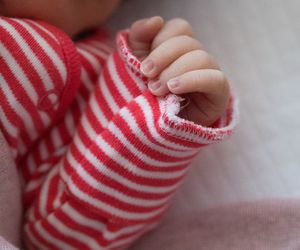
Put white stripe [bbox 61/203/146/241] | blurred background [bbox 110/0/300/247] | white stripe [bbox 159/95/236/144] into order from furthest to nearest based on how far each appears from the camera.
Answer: blurred background [bbox 110/0/300/247], white stripe [bbox 61/203/146/241], white stripe [bbox 159/95/236/144]

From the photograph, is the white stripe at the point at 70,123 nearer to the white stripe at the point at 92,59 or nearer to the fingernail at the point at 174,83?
the white stripe at the point at 92,59

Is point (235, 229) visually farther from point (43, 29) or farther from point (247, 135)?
point (43, 29)

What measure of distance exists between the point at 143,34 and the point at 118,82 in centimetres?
8

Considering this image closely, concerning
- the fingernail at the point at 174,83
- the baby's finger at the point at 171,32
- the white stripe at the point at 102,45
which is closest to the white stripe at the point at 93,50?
the white stripe at the point at 102,45

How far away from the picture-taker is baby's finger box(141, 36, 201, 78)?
61 centimetres

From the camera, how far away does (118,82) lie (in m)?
0.67

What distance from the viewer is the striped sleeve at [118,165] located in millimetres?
592

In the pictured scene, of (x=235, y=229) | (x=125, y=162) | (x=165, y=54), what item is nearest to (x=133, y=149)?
(x=125, y=162)

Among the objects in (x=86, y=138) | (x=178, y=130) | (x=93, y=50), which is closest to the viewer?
(x=178, y=130)

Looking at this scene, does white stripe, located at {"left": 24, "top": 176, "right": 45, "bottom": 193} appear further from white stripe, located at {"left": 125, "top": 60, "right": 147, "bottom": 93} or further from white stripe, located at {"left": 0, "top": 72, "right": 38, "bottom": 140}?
white stripe, located at {"left": 125, "top": 60, "right": 147, "bottom": 93}

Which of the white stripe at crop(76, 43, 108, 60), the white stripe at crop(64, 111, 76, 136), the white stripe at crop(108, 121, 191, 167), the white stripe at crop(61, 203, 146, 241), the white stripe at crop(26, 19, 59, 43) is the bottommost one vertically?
the white stripe at crop(61, 203, 146, 241)

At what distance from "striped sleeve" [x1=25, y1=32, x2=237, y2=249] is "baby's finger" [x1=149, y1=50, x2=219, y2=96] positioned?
0.04ft

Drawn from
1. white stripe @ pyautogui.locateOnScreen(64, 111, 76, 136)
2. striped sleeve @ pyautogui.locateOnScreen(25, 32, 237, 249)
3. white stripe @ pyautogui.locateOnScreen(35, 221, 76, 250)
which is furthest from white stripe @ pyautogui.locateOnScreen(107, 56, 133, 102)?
white stripe @ pyautogui.locateOnScreen(35, 221, 76, 250)

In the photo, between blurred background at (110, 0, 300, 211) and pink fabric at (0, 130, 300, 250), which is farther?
blurred background at (110, 0, 300, 211)
